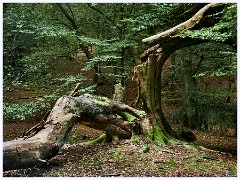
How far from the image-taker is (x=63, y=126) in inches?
242

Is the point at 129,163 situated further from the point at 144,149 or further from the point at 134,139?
the point at 134,139

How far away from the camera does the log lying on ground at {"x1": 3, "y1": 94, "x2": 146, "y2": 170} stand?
5.20 m

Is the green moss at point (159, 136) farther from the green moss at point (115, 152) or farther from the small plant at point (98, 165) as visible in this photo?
the small plant at point (98, 165)

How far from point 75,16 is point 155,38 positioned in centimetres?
691

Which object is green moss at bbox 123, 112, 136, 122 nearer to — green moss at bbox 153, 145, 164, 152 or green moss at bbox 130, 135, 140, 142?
green moss at bbox 130, 135, 140, 142

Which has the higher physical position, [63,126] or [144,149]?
[63,126]

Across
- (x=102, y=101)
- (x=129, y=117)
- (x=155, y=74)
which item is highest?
(x=155, y=74)

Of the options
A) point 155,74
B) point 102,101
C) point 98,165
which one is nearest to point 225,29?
point 155,74

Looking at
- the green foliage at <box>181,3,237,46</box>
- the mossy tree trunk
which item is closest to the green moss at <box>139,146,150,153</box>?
the mossy tree trunk

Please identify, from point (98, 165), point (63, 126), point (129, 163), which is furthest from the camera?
point (63, 126)

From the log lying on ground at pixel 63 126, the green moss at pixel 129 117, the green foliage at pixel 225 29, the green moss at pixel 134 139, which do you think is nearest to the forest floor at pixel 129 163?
the green moss at pixel 134 139

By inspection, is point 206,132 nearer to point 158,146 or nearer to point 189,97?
point 189,97

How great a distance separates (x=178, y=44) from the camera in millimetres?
8508

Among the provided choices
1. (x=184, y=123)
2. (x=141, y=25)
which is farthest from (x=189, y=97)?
(x=141, y=25)
